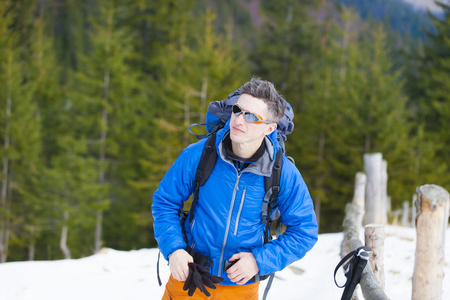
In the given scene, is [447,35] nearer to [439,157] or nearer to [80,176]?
[439,157]

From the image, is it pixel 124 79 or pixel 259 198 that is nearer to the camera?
pixel 259 198

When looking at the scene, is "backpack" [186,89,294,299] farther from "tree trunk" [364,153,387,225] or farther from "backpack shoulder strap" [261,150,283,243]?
"tree trunk" [364,153,387,225]

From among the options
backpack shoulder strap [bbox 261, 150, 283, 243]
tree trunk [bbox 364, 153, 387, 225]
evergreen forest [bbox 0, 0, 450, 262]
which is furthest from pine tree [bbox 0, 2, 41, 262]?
backpack shoulder strap [bbox 261, 150, 283, 243]

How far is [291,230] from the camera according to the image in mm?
2057

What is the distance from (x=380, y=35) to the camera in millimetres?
17094

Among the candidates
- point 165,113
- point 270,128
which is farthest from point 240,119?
point 165,113

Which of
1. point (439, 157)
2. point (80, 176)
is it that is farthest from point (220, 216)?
point (439, 157)

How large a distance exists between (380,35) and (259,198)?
17508mm

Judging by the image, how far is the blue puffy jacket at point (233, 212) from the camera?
6.62 feet

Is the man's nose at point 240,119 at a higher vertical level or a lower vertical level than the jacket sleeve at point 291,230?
higher

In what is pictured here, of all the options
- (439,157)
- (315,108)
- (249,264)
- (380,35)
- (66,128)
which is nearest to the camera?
(249,264)

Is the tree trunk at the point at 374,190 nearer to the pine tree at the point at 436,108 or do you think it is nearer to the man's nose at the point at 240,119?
the man's nose at the point at 240,119

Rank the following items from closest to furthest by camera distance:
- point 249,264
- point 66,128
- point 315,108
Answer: point 249,264, point 315,108, point 66,128

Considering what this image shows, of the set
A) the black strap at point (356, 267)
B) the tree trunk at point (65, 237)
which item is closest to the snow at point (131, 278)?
the black strap at point (356, 267)
